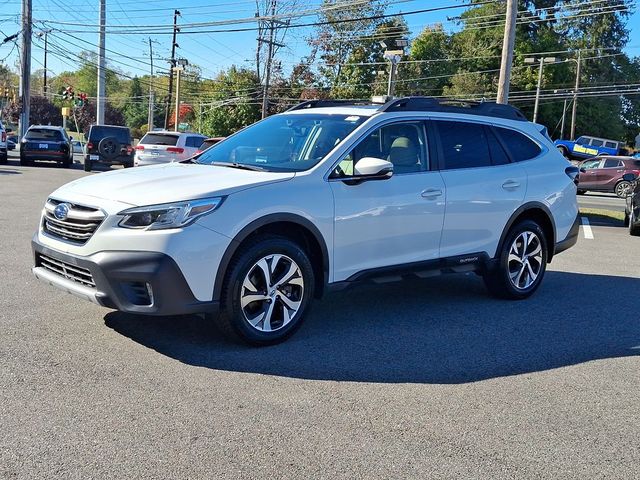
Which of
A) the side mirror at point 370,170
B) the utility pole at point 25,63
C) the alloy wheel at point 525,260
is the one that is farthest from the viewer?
the utility pole at point 25,63

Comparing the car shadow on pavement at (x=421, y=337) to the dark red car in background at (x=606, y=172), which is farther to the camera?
the dark red car in background at (x=606, y=172)

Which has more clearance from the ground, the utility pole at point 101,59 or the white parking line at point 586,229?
the utility pole at point 101,59

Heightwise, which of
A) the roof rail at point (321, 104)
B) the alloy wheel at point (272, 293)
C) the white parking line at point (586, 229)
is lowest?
the white parking line at point (586, 229)

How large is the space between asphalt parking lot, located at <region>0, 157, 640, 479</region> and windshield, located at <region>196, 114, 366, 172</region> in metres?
1.38

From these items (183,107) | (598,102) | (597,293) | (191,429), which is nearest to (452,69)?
(598,102)

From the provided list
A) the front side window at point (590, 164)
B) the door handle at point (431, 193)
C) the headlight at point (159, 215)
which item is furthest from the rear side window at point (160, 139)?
the front side window at point (590, 164)

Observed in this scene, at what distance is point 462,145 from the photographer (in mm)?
6418

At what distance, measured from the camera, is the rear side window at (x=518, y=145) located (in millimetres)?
6887

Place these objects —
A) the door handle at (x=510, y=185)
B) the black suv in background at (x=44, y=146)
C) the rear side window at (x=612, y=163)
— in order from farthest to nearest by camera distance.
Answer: the rear side window at (x=612, y=163) → the black suv in background at (x=44, y=146) → the door handle at (x=510, y=185)

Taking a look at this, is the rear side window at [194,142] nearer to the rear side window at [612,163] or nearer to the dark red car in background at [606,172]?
the dark red car in background at [606,172]

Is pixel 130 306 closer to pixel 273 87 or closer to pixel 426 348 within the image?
pixel 426 348

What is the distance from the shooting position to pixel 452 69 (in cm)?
6556

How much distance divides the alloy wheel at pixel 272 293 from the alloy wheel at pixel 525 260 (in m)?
2.68

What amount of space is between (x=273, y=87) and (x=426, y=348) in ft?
192
